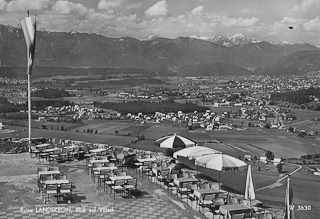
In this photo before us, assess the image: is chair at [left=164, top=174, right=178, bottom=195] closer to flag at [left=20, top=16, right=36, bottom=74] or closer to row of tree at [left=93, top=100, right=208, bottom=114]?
flag at [left=20, top=16, right=36, bottom=74]

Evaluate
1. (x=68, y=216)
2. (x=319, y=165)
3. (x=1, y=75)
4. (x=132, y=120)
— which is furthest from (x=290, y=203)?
(x=1, y=75)

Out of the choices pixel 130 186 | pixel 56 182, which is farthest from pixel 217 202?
pixel 56 182

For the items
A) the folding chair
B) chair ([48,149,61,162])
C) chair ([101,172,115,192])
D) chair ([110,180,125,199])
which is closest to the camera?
the folding chair

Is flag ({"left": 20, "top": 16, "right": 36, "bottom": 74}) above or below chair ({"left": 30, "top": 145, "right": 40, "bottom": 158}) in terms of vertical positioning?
above

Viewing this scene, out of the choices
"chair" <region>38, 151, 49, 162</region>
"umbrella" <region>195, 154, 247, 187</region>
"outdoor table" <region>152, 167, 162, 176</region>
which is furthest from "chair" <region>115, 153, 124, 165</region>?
"umbrella" <region>195, 154, 247, 187</region>

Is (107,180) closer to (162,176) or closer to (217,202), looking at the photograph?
(162,176)

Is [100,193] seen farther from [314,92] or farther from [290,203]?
[314,92]

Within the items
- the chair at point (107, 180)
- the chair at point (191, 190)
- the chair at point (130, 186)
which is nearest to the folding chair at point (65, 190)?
the chair at point (107, 180)

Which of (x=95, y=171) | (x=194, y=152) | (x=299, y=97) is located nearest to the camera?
(x=194, y=152)

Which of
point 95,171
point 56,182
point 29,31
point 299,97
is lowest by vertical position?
point 299,97
